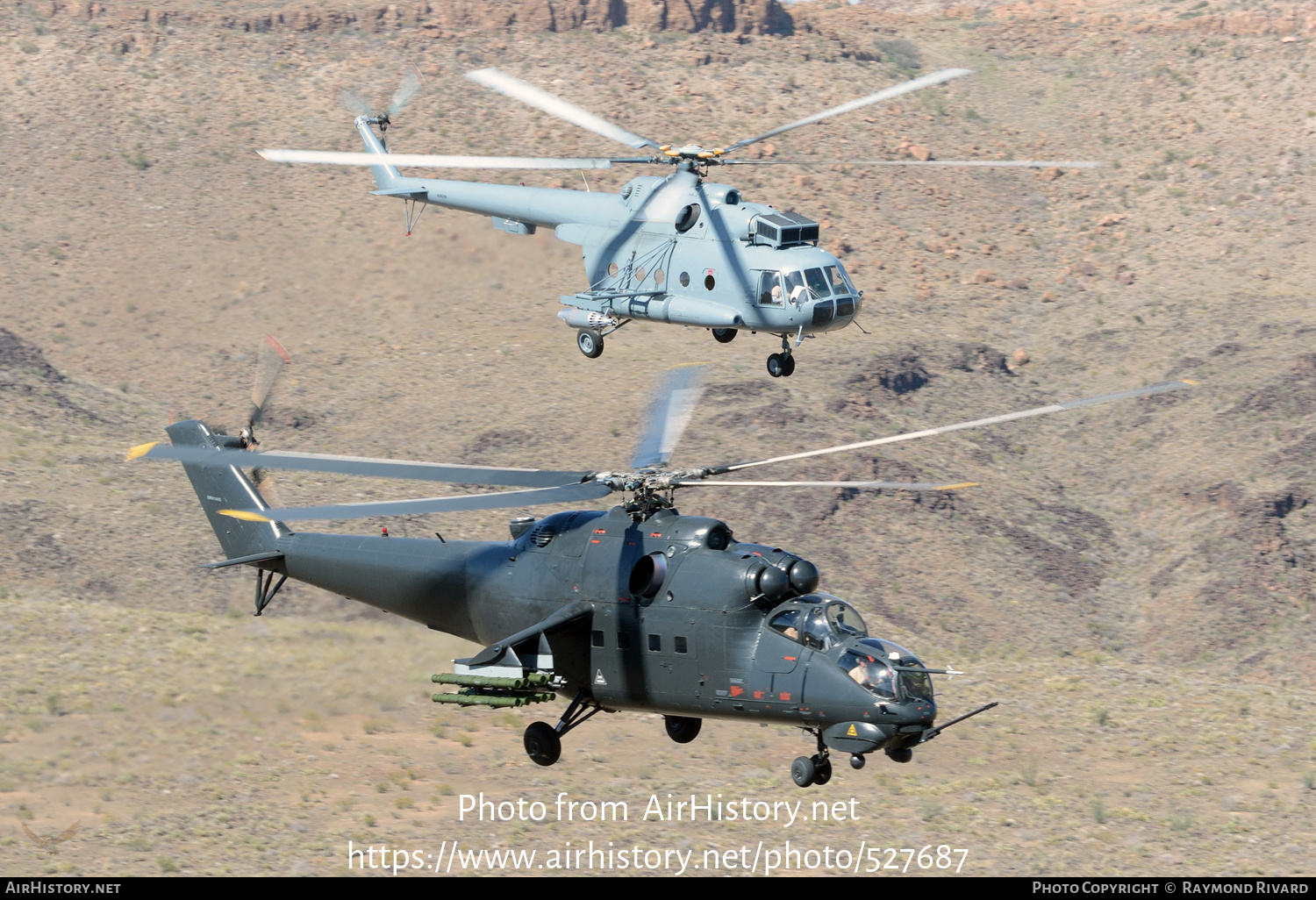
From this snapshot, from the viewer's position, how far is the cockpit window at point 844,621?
73.1ft

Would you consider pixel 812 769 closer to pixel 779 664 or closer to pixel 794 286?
pixel 779 664

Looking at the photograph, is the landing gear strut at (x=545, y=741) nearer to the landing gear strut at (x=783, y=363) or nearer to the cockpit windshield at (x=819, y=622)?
the cockpit windshield at (x=819, y=622)

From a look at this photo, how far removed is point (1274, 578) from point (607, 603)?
33.7m

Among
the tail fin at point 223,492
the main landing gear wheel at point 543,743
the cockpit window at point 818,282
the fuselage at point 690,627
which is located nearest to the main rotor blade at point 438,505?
the fuselage at point 690,627

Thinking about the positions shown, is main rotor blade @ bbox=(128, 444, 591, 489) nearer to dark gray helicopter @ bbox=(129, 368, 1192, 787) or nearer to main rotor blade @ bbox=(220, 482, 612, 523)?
dark gray helicopter @ bbox=(129, 368, 1192, 787)

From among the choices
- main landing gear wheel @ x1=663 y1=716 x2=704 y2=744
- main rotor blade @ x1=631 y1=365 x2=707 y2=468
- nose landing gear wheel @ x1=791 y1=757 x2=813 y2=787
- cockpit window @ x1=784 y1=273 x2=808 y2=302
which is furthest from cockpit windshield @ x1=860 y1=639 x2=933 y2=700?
cockpit window @ x1=784 y1=273 x2=808 y2=302

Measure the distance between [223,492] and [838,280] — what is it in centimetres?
1176

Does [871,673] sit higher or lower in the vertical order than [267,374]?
lower

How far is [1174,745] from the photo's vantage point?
40.8 meters

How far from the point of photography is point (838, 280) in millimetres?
29297

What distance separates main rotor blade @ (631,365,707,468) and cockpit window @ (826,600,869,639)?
10.8ft

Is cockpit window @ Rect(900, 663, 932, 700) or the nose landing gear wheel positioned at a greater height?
cockpit window @ Rect(900, 663, 932, 700)

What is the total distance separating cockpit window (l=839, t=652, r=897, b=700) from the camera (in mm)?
21484

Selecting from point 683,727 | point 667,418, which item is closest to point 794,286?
point 667,418
